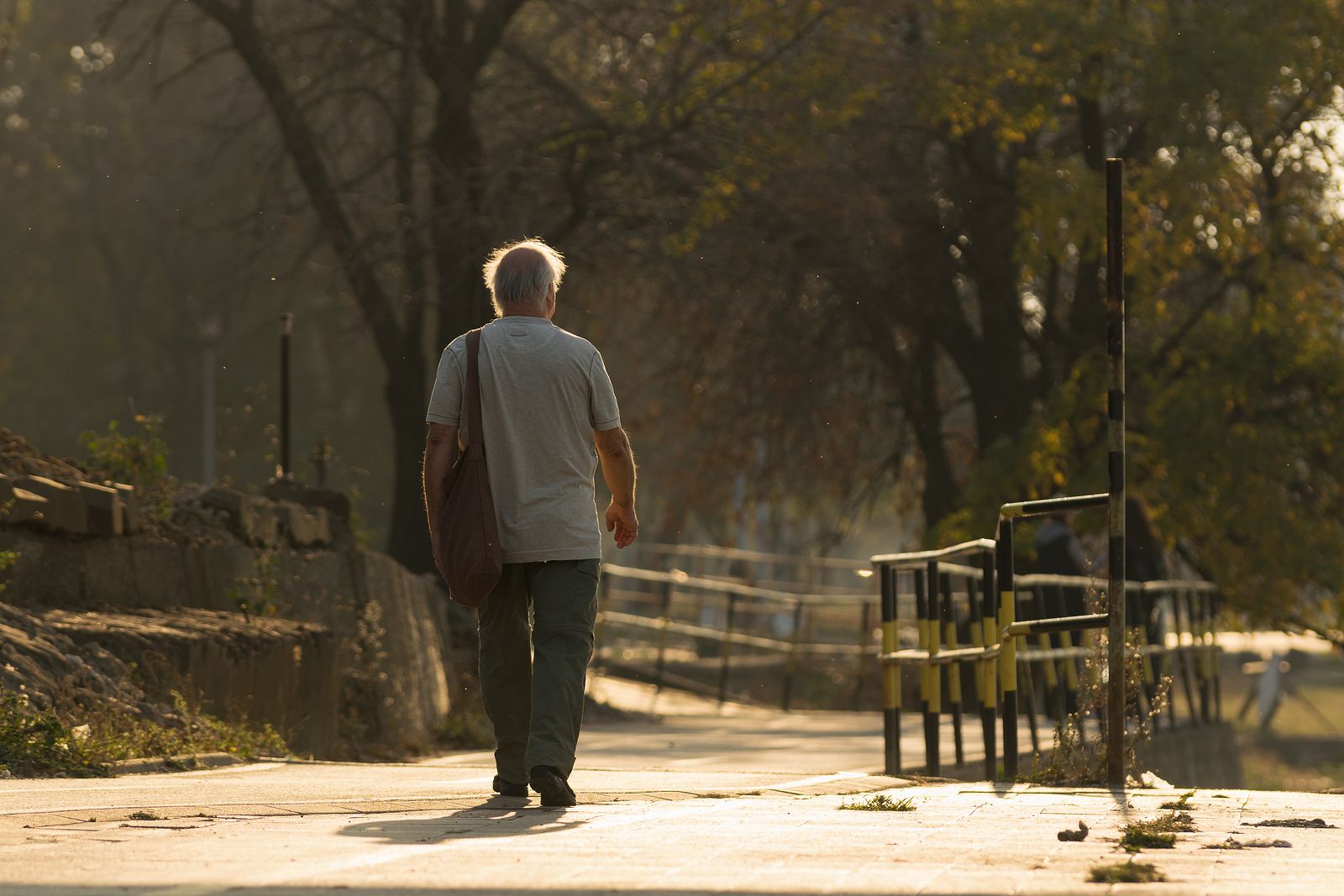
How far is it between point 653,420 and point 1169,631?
953 cm

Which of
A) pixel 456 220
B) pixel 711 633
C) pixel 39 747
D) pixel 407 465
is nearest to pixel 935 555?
pixel 39 747

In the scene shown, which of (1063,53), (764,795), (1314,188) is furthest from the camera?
(1314,188)

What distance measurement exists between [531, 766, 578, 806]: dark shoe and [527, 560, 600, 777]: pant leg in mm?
59

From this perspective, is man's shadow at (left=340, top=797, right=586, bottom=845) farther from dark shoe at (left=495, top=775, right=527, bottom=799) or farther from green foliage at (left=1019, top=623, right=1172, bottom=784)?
green foliage at (left=1019, top=623, right=1172, bottom=784)

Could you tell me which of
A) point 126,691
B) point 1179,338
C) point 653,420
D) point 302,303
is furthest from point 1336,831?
point 302,303

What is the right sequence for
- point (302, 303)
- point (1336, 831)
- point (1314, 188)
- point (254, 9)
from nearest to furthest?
point (1336, 831), point (254, 9), point (1314, 188), point (302, 303)

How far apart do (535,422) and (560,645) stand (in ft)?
2.18

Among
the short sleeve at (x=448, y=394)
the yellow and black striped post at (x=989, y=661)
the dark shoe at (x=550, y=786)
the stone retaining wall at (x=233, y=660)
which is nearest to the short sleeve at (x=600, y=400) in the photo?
the short sleeve at (x=448, y=394)

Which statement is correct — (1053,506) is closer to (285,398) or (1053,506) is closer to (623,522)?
(623,522)

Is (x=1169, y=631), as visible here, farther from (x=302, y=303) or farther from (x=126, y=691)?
(x=302, y=303)

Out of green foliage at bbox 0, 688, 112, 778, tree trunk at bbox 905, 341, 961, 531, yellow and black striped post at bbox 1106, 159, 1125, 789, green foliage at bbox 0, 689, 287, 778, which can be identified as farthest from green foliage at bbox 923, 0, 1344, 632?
green foliage at bbox 0, 688, 112, 778

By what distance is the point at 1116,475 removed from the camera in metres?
7.86

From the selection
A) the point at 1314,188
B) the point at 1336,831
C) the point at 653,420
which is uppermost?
the point at 1314,188

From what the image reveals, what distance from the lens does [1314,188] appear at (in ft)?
68.4
